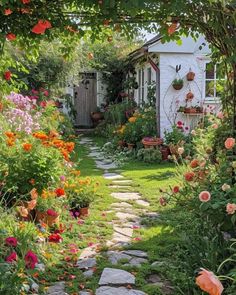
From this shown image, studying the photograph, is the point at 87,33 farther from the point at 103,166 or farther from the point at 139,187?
the point at 103,166

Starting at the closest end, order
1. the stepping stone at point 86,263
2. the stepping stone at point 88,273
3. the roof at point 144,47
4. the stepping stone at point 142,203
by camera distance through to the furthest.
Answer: the stepping stone at point 88,273, the stepping stone at point 86,263, the stepping stone at point 142,203, the roof at point 144,47

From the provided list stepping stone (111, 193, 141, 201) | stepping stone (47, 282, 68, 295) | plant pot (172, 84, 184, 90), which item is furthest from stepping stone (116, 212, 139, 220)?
plant pot (172, 84, 184, 90)

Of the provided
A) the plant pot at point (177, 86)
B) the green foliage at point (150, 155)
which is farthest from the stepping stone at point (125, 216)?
the plant pot at point (177, 86)

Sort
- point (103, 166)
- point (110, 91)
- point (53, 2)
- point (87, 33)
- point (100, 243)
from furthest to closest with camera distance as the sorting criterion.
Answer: point (110, 91) < point (103, 166) < point (100, 243) < point (87, 33) < point (53, 2)

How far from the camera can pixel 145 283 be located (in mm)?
3631

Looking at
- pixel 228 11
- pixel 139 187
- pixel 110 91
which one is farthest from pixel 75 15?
pixel 110 91

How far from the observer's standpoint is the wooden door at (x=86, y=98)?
17422 mm

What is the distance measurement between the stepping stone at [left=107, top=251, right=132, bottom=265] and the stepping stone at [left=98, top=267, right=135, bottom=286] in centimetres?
22

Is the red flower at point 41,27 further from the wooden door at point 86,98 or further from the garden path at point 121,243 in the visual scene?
the wooden door at point 86,98

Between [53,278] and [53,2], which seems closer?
[53,2]

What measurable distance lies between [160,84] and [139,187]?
420 centimetres

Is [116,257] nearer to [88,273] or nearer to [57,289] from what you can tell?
[88,273]

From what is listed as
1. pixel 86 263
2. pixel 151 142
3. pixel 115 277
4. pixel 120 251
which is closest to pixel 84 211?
pixel 120 251

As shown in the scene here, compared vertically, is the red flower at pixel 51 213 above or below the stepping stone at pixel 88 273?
above
